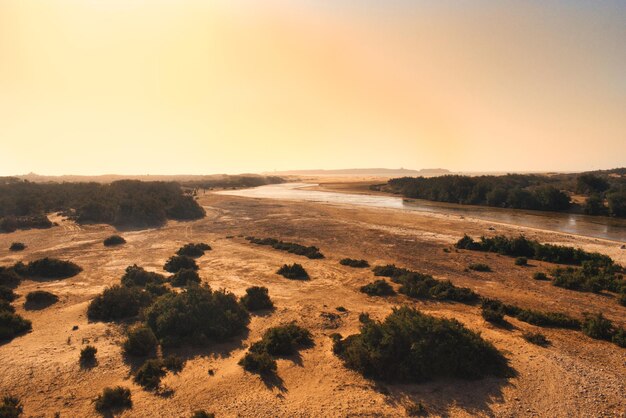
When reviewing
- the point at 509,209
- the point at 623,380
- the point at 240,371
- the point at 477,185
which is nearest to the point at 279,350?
the point at 240,371

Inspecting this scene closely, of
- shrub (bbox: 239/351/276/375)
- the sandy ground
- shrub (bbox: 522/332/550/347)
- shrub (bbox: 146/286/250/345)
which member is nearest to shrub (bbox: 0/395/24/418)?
the sandy ground

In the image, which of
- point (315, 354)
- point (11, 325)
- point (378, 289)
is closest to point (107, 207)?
point (11, 325)

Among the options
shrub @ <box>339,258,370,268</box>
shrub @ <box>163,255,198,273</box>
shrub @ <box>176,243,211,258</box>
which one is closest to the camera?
shrub @ <box>163,255,198,273</box>

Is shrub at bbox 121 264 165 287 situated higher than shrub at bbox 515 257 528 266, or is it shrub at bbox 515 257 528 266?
shrub at bbox 515 257 528 266

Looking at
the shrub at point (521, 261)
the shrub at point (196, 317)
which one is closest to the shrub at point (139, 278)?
the shrub at point (196, 317)

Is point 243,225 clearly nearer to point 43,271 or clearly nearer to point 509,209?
point 43,271

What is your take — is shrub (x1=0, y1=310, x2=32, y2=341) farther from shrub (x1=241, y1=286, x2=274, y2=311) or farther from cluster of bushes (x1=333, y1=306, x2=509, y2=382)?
cluster of bushes (x1=333, y1=306, x2=509, y2=382)

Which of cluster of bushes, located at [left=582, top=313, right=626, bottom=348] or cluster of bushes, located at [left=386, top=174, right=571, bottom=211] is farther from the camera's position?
cluster of bushes, located at [left=386, top=174, right=571, bottom=211]
